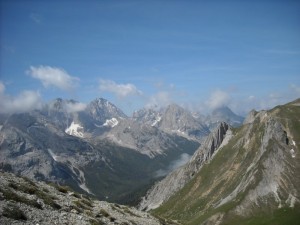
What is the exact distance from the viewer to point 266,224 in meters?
178

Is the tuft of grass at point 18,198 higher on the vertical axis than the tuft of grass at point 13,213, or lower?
higher

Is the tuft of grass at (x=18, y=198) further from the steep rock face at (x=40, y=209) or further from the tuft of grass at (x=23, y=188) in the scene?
the tuft of grass at (x=23, y=188)

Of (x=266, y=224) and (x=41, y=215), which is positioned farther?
(x=266, y=224)

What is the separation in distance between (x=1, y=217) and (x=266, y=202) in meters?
183

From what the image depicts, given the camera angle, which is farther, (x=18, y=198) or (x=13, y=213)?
(x=18, y=198)

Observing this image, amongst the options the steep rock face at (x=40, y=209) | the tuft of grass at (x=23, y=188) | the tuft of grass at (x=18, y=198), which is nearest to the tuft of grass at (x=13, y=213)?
the steep rock face at (x=40, y=209)

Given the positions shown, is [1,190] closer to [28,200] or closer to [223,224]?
[28,200]

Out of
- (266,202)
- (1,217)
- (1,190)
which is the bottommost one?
(1,217)

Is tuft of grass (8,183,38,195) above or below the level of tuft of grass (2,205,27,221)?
above

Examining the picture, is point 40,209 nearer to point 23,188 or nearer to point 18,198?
point 18,198

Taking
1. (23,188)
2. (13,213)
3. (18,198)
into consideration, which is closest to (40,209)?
(18,198)

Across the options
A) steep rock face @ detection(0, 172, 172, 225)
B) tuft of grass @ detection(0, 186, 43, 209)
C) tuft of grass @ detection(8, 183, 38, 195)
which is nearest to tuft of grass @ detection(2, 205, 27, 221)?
steep rock face @ detection(0, 172, 172, 225)

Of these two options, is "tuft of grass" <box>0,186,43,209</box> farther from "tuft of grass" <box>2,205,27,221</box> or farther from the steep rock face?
"tuft of grass" <box>2,205,27,221</box>

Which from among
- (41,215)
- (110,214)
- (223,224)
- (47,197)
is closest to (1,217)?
(41,215)
